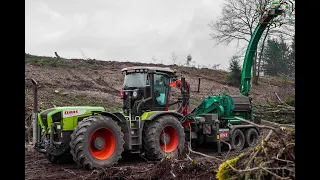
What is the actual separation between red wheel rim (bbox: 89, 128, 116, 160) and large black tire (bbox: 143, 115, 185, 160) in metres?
1.12

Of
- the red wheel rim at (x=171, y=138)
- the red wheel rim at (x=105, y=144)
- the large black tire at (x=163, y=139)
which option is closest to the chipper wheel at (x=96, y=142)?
the red wheel rim at (x=105, y=144)

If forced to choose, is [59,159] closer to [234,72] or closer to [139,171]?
[139,171]

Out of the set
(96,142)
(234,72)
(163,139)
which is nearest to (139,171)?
(96,142)

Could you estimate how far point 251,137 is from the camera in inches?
509

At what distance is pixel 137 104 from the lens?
1023 cm

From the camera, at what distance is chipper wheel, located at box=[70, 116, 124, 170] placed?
26.3ft

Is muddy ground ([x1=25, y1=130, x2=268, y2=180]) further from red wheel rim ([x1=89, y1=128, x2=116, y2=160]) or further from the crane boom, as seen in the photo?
the crane boom

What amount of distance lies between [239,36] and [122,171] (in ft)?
79.4

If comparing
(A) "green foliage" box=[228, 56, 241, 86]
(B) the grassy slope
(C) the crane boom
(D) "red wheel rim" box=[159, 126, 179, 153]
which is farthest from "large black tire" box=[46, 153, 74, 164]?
(A) "green foliage" box=[228, 56, 241, 86]

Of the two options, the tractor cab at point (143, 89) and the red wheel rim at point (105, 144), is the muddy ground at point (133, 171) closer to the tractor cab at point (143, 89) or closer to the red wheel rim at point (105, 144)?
the red wheel rim at point (105, 144)

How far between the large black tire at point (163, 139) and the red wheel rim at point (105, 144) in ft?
3.67

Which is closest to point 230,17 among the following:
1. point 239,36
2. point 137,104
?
point 239,36
